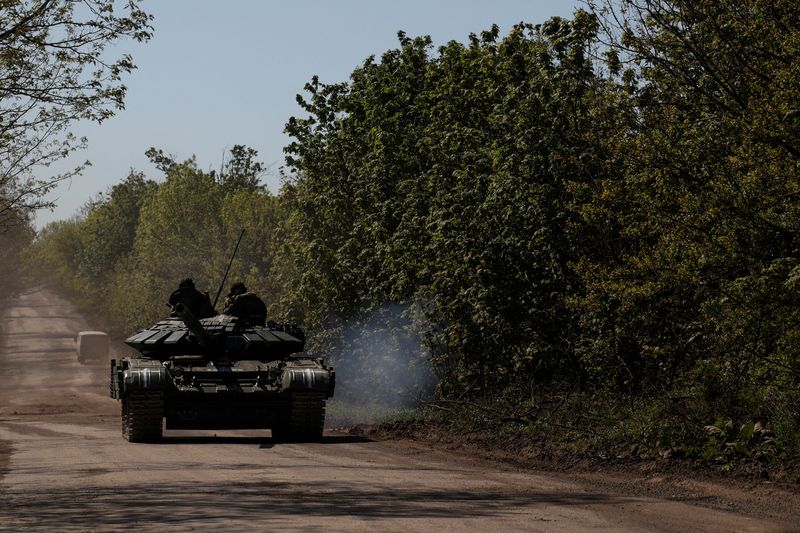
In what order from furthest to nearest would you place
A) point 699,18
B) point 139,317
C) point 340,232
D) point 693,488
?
point 139,317 < point 340,232 < point 699,18 < point 693,488

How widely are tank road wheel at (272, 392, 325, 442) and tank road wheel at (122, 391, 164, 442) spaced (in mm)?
1901

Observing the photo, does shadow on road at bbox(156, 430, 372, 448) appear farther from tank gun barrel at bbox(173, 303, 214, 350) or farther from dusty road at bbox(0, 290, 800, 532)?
tank gun barrel at bbox(173, 303, 214, 350)

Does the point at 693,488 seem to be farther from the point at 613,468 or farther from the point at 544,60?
the point at 544,60

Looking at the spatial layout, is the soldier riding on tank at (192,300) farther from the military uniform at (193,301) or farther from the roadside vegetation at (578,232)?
the roadside vegetation at (578,232)

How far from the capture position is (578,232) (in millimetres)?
20109

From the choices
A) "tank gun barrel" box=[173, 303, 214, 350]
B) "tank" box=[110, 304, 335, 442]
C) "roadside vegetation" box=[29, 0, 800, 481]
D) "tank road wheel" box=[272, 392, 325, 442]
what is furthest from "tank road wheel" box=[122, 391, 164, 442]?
"roadside vegetation" box=[29, 0, 800, 481]

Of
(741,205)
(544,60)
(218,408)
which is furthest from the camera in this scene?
(544,60)

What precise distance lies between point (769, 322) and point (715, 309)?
851mm

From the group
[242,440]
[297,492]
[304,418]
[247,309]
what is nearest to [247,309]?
[247,309]

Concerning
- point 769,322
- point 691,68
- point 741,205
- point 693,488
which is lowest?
point 693,488

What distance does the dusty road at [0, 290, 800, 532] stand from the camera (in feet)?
33.8

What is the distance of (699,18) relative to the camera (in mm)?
16859

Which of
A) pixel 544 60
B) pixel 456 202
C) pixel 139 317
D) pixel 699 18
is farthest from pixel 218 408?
pixel 139 317

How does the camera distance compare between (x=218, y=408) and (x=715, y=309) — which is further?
(x=218, y=408)
